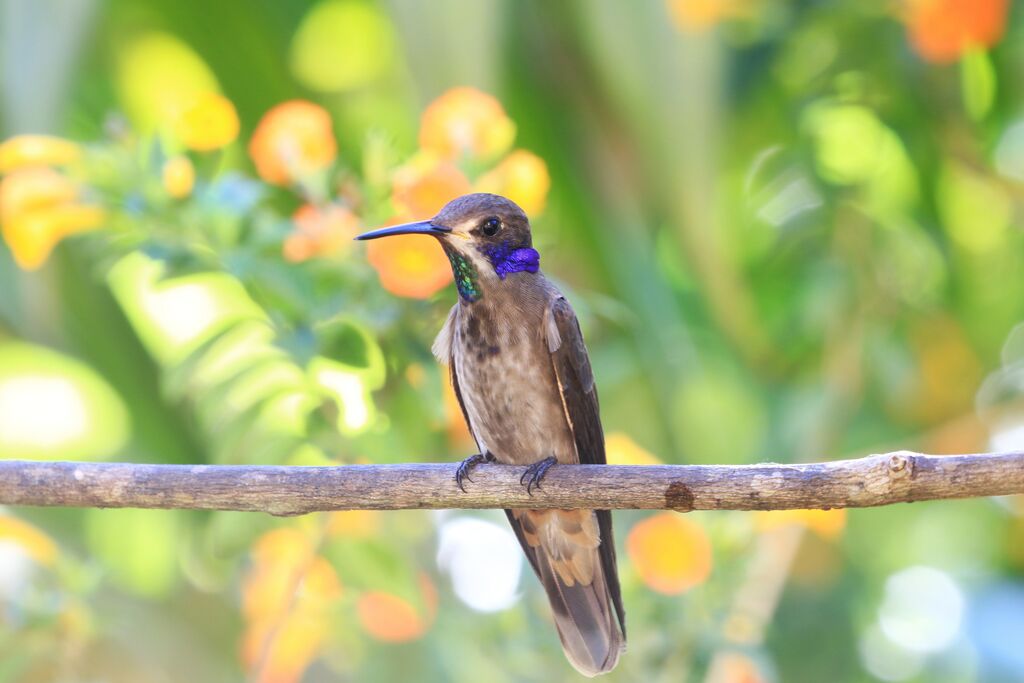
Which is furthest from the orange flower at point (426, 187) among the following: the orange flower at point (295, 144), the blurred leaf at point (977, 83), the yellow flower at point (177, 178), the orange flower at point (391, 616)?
the blurred leaf at point (977, 83)

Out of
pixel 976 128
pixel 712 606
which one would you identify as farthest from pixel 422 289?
pixel 976 128

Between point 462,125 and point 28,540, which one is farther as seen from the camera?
point 28,540

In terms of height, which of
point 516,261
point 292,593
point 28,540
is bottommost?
point 28,540

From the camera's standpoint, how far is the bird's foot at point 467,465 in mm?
2509

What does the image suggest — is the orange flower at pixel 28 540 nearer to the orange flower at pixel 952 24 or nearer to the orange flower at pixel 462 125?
the orange flower at pixel 462 125

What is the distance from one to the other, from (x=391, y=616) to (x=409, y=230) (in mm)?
1052

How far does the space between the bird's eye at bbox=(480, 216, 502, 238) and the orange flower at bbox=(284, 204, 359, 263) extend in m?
0.34

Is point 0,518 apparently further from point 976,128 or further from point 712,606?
point 976,128

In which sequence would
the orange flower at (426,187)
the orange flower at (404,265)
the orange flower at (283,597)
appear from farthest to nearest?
the orange flower at (283,597), the orange flower at (426,187), the orange flower at (404,265)

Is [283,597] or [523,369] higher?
[523,369]

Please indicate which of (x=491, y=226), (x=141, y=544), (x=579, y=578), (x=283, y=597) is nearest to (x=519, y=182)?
A: (x=491, y=226)

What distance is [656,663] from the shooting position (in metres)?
3.14

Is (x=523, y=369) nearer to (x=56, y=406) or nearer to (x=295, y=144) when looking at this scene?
(x=295, y=144)

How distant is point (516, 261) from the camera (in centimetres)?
323
